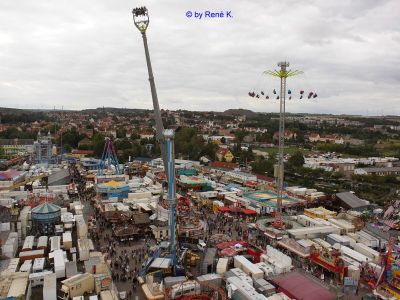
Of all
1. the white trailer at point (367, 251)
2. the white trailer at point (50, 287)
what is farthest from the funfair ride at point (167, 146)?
the white trailer at point (367, 251)

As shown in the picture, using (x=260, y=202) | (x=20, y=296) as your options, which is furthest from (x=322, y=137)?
(x=20, y=296)

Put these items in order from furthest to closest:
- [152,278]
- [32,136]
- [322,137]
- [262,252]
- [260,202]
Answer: [322,137] → [32,136] → [260,202] → [262,252] → [152,278]

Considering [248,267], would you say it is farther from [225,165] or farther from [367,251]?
[225,165]

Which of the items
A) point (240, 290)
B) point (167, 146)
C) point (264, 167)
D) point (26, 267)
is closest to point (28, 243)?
point (26, 267)

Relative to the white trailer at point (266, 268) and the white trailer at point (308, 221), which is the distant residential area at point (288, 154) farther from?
the white trailer at point (266, 268)

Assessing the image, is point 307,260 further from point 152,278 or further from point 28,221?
point 28,221
